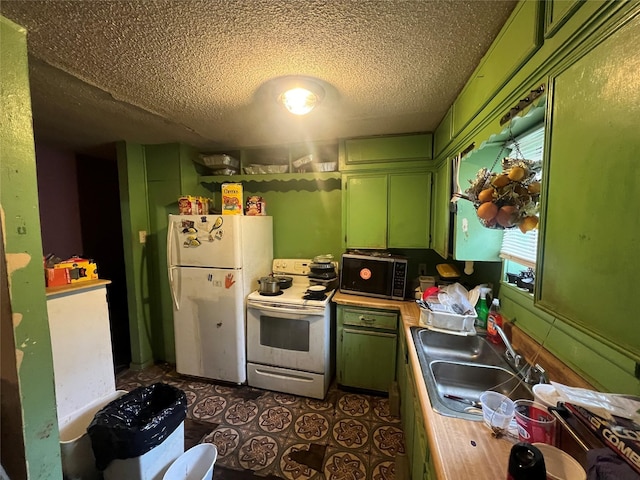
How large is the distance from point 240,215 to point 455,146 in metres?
1.74

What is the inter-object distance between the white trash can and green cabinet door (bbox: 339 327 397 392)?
1147mm

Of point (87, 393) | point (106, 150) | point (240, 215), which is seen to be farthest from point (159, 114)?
point (87, 393)

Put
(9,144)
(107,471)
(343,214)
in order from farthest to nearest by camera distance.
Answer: (343,214), (107,471), (9,144)

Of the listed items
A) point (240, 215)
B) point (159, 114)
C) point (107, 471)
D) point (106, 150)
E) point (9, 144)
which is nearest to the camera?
point (9, 144)

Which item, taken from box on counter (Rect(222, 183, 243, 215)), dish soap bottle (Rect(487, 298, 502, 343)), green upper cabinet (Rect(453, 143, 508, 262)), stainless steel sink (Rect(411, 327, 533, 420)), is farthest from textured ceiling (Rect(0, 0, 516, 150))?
stainless steel sink (Rect(411, 327, 533, 420))

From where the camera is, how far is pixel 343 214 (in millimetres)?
2512

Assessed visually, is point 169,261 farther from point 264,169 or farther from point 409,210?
point 409,210

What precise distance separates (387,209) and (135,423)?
232 cm

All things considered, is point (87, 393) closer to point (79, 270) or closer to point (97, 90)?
point (79, 270)

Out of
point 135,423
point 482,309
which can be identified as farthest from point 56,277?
point 482,309

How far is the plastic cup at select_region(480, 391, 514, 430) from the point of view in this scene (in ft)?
2.76

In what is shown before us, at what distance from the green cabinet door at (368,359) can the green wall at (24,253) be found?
180cm

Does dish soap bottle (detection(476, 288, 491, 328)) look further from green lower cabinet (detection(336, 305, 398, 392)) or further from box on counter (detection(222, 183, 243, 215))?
box on counter (detection(222, 183, 243, 215))

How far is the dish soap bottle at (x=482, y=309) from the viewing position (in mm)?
1687
